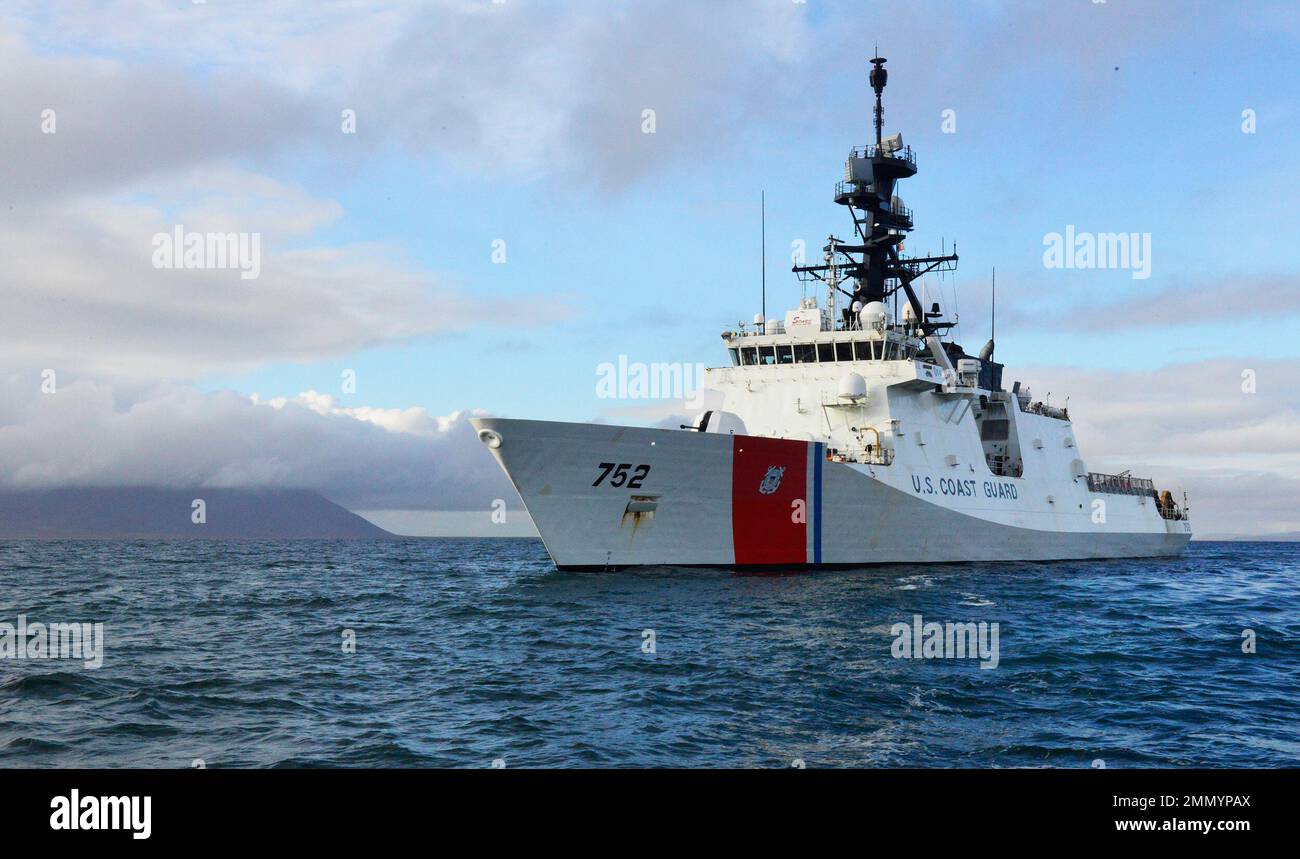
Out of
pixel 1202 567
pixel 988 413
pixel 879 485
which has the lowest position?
pixel 1202 567

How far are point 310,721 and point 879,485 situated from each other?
665 inches

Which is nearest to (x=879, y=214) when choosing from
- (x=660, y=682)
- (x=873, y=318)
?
(x=873, y=318)

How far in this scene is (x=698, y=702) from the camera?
10250mm

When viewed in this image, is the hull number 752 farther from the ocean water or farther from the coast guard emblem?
the coast guard emblem

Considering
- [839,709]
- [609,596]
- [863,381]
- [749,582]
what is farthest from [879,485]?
[839,709]

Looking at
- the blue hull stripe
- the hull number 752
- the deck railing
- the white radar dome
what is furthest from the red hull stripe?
the deck railing

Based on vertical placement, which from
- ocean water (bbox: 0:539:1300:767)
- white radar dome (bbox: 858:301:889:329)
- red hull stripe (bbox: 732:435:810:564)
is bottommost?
ocean water (bbox: 0:539:1300:767)

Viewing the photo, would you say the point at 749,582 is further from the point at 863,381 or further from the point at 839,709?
the point at 839,709

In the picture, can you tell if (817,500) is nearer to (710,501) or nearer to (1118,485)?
(710,501)

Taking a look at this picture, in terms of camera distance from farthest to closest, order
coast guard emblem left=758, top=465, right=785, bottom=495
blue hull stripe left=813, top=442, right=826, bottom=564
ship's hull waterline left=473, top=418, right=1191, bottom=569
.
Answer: blue hull stripe left=813, top=442, right=826, bottom=564 < coast guard emblem left=758, top=465, right=785, bottom=495 < ship's hull waterline left=473, top=418, right=1191, bottom=569

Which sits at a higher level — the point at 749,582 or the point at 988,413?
the point at 988,413

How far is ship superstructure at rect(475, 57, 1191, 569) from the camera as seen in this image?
68.1ft

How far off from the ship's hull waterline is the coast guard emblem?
3 cm
